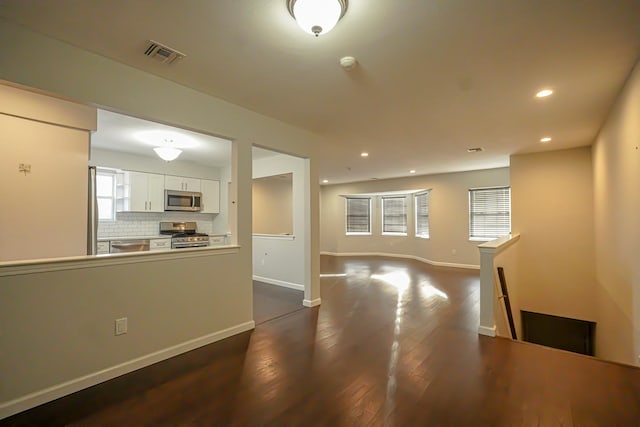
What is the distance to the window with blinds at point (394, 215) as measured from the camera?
9617mm

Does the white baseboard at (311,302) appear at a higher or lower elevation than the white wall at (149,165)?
lower

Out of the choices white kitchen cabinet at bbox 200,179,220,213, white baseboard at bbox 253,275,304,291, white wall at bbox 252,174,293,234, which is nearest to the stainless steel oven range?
white kitchen cabinet at bbox 200,179,220,213

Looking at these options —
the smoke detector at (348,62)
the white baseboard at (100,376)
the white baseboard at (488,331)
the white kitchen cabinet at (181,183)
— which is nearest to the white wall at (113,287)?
the white baseboard at (100,376)

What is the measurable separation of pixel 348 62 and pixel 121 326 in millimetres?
2896

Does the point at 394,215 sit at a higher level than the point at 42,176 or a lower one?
lower

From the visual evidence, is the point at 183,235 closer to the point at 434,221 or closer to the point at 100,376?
the point at 100,376

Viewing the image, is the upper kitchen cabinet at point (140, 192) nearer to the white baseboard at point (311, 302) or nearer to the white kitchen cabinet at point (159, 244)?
the white kitchen cabinet at point (159, 244)

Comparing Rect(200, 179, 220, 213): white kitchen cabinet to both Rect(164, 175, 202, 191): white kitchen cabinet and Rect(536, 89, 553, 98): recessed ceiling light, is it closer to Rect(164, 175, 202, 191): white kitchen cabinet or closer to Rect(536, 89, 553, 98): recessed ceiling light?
Rect(164, 175, 202, 191): white kitchen cabinet

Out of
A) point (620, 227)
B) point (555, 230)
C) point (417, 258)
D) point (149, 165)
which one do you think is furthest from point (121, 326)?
point (417, 258)

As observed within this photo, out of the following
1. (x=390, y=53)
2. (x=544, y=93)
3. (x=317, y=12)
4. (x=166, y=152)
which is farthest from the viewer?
(x=166, y=152)

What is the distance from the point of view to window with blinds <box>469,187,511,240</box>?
7258mm

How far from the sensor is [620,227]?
315 centimetres

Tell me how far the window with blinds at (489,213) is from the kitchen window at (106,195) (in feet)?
27.4

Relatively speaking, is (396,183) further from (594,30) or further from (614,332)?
(594,30)
